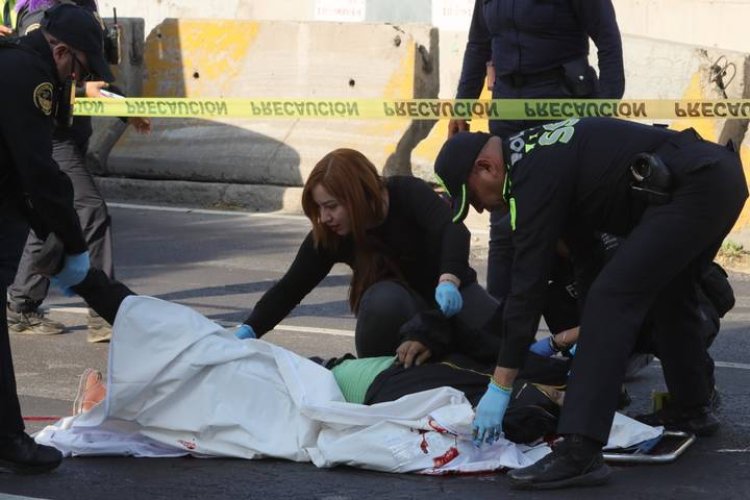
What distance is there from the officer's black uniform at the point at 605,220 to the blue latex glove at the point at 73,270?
142 centimetres

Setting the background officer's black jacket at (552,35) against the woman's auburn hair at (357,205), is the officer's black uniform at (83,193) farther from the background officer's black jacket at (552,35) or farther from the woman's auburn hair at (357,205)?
the background officer's black jacket at (552,35)

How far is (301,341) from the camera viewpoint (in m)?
6.70

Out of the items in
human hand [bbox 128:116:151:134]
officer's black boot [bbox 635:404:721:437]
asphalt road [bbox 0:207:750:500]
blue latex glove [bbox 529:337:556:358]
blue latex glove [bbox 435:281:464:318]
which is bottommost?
asphalt road [bbox 0:207:750:500]

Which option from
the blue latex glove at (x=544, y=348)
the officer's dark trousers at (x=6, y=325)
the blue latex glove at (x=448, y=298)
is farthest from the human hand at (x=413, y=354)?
the officer's dark trousers at (x=6, y=325)

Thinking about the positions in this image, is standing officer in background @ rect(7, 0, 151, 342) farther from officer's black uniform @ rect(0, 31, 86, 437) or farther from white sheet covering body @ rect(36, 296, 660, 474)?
officer's black uniform @ rect(0, 31, 86, 437)

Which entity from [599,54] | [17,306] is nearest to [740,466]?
[599,54]

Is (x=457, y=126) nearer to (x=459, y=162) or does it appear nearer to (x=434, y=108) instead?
(x=434, y=108)

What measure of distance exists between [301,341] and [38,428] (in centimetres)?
177

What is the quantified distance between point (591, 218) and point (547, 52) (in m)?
1.85

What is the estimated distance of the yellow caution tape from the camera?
6.23m

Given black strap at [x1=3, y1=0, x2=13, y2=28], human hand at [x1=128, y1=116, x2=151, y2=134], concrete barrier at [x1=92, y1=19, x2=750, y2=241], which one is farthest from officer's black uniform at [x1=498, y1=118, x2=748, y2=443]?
concrete barrier at [x1=92, y1=19, x2=750, y2=241]

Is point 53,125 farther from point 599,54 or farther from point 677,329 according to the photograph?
point 599,54

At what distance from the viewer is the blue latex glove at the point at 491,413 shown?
432cm

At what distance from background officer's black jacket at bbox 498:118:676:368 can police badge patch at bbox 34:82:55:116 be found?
137 cm
